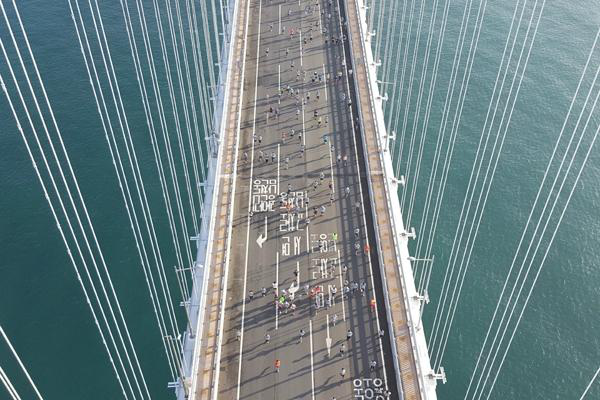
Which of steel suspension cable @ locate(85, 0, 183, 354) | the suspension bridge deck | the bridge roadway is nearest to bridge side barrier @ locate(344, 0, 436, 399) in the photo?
the suspension bridge deck

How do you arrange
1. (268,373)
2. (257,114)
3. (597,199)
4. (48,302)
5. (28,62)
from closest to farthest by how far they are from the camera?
(268,373) < (48,302) < (257,114) < (597,199) < (28,62)

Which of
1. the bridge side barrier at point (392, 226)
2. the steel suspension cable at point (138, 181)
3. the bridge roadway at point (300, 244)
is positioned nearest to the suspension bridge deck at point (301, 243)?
the bridge roadway at point (300, 244)

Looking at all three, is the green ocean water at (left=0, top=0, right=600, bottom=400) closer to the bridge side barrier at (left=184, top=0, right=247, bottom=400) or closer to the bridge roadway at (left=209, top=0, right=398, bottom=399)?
the bridge side barrier at (left=184, top=0, right=247, bottom=400)

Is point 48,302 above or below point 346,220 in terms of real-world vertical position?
below

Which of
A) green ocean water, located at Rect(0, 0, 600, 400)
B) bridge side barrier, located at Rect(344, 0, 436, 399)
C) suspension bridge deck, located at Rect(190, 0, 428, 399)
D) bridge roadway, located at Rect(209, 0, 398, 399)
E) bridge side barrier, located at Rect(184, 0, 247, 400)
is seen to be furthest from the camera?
green ocean water, located at Rect(0, 0, 600, 400)

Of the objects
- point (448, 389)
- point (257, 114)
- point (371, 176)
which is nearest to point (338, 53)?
point (257, 114)

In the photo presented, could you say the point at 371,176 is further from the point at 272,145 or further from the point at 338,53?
the point at 338,53
